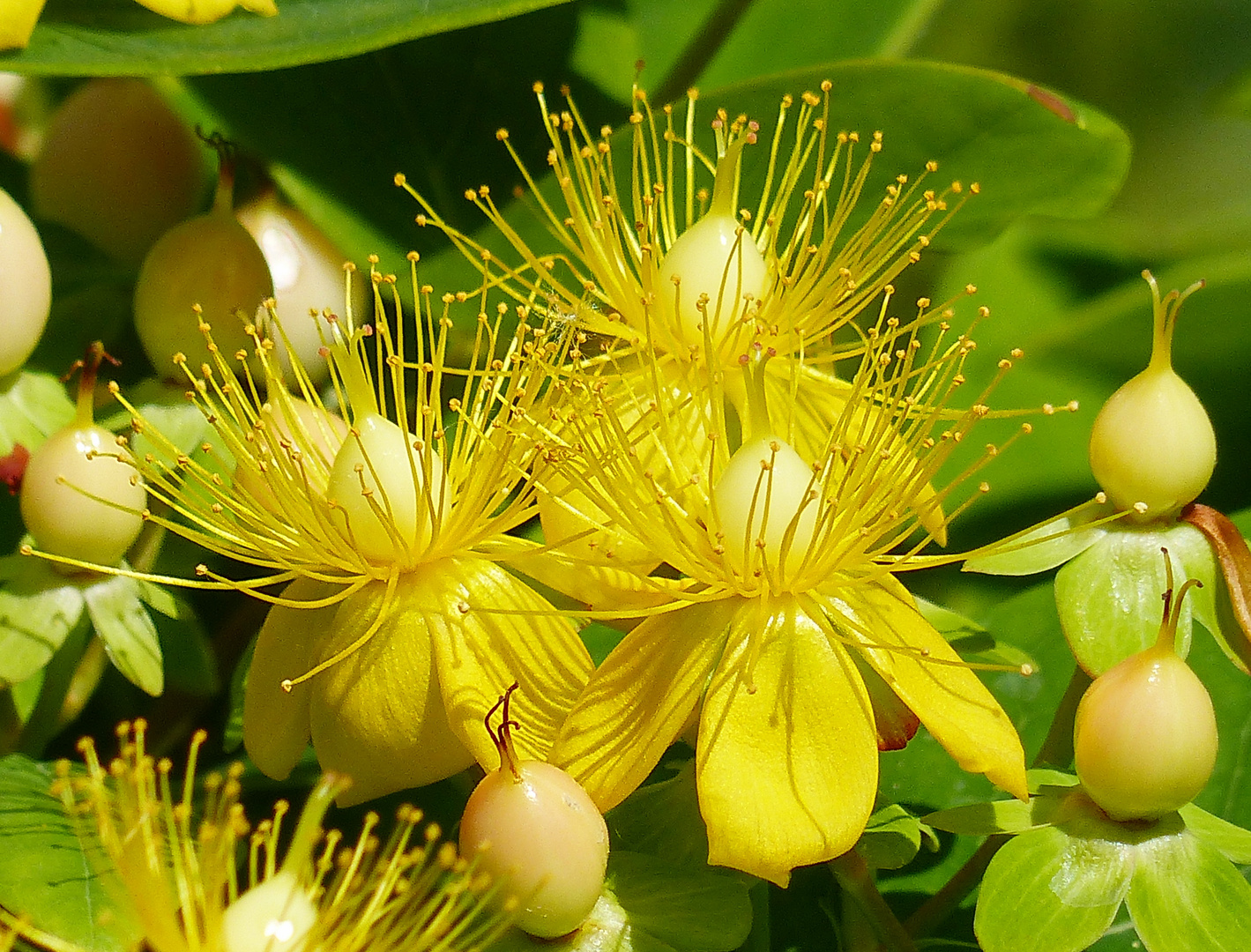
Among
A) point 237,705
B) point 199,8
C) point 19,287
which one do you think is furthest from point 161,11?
point 237,705

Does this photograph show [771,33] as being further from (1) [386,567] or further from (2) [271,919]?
(2) [271,919]

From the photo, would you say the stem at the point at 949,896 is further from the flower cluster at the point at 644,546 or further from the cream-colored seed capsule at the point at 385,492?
the cream-colored seed capsule at the point at 385,492

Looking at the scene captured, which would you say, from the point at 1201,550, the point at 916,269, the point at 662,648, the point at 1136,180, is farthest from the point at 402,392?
the point at 1136,180

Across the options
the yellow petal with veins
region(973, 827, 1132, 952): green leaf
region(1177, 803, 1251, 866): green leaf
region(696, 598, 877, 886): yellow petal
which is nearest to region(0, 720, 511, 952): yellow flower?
region(696, 598, 877, 886): yellow petal

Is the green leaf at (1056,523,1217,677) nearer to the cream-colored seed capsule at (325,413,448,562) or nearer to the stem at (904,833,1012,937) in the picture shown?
the stem at (904,833,1012,937)

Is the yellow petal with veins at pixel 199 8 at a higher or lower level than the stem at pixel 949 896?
higher

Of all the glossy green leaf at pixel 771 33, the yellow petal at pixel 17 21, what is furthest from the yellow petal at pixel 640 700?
the glossy green leaf at pixel 771 33

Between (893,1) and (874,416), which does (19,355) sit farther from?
(893,1)
